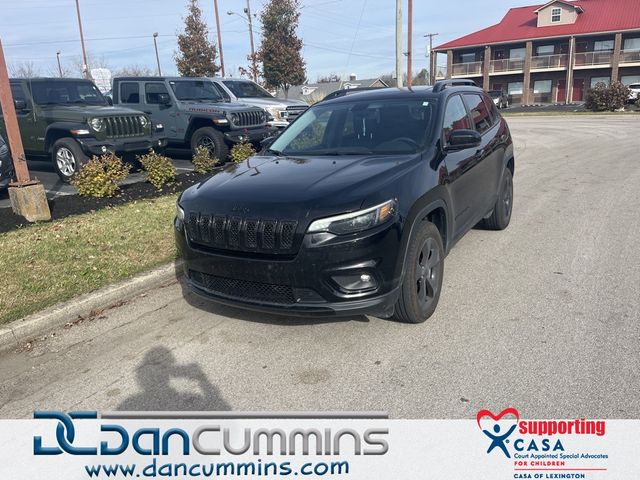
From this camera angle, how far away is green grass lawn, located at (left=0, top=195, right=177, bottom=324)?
15.4 feet

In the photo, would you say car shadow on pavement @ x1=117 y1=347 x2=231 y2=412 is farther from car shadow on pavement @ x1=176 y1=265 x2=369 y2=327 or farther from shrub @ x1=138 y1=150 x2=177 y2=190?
shrub @ x1=138 y1=150 x2=177 y2=190

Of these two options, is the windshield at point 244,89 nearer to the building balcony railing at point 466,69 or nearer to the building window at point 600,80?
the building balcony railing at point 466,69

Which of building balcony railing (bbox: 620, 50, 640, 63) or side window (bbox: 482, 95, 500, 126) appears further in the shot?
building balcony railing (bbox: 620, 50, 640, 63)

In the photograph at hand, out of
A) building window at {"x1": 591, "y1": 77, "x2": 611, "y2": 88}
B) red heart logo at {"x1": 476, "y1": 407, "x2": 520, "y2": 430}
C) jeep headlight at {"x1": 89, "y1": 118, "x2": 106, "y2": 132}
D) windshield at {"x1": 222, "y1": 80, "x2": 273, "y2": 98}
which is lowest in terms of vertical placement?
red heart logo at {"x1": 476, "y1": 407, "x2": 520, "y2": 430}

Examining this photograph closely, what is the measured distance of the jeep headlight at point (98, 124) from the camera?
9.55 metres

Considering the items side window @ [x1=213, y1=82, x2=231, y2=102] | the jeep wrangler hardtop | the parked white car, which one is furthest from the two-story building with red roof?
the jeep wrangler hardtop

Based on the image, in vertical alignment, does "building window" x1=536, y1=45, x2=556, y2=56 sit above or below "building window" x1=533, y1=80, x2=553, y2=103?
above

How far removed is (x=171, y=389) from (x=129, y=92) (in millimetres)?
11241

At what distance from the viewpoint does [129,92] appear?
12969 mm

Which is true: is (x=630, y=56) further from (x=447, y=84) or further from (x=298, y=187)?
(x=298, y=187)

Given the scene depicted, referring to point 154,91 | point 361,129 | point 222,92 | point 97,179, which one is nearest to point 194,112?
point 154,91

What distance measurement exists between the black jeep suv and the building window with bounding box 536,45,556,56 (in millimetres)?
48602

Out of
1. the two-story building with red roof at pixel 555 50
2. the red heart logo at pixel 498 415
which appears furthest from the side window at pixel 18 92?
the two-story building with red roof at pixel 555 50

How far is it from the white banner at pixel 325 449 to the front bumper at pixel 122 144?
24.1 feet
